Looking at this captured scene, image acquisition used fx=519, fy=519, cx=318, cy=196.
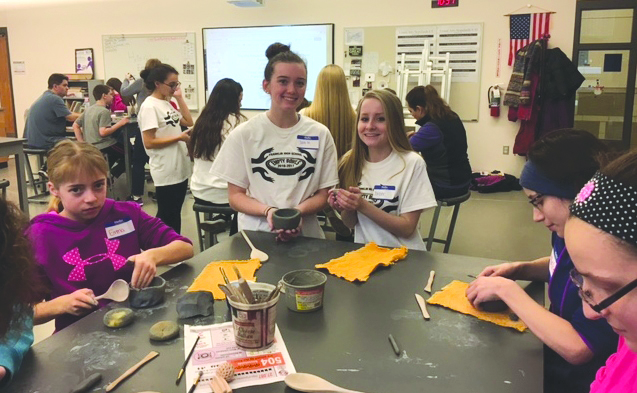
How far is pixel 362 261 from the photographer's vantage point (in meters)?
1.63

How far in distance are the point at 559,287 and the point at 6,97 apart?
1031cm

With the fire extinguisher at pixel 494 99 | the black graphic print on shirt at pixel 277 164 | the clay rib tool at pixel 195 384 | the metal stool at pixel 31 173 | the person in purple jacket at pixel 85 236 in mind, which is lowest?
the metal stool at pixel 31 173

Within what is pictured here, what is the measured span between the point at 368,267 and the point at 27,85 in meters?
9.17

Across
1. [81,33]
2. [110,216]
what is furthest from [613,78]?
[81,33]

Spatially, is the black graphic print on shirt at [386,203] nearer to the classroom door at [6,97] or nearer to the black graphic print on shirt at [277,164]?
the black graphic print on shirt at [277,164]

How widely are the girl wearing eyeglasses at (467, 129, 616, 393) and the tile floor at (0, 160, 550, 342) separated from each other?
2662 millimetres

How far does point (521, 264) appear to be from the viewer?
59.2 inches

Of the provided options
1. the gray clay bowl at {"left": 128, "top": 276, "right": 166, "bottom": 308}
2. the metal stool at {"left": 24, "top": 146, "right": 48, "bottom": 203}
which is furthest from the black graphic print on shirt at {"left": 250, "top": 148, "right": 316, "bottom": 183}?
the metal stool at {"left": 24, "top": 146, "right": 48, "bottom": 203}

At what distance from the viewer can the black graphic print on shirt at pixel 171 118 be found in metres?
3.89

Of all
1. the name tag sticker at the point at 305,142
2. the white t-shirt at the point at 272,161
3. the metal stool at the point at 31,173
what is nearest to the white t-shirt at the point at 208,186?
the white t-shirt at the point at 272,161

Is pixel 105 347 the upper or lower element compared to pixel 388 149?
lower

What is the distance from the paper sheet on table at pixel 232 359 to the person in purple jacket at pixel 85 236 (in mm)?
341

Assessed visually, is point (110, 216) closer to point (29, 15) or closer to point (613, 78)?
point (613, 78)

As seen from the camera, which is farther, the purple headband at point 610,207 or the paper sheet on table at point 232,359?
the paper sheet on table at point 232,359
